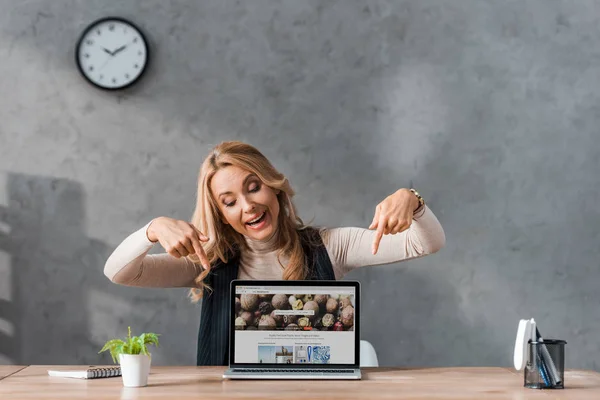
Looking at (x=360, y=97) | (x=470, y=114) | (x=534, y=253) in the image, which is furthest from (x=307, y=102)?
(x=534, y=253)

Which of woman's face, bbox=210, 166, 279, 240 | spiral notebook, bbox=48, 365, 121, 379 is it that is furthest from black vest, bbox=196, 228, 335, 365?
spiral notebook, bbox=48, 365, 121, 379

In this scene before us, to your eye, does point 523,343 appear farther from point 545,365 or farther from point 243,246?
point 243,246

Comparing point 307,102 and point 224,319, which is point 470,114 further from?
point 224,319

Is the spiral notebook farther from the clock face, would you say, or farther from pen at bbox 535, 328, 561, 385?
the clock face

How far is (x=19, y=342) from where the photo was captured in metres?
3.40

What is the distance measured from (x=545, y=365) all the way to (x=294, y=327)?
61 centimetres

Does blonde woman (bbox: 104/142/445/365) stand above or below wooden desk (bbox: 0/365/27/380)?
above

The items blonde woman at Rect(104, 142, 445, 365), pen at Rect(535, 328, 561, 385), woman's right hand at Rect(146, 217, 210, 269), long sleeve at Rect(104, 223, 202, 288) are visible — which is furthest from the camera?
blonde woman at Rect(104, 142, 445, 365)

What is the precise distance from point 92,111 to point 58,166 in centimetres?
29

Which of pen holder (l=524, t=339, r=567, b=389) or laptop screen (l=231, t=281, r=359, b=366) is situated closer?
pen holder (l=524, t=339, r=567, b=389)

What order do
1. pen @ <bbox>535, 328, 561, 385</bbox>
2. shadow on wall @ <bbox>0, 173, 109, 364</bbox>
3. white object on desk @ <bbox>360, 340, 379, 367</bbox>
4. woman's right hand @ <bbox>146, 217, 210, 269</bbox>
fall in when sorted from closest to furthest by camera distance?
pen @ <bbox>535, 328, 561, 385</bbox>, woman's right hand @ <bbox>146, 217, 210, 269</bbox>, white object on desk @ <bbox>360, 340, 379, 367</bbox>, shadow on wall @ <bbox>0, 173, 109, 364</bbox>

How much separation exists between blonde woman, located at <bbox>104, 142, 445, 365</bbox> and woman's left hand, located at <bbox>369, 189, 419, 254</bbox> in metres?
0.16

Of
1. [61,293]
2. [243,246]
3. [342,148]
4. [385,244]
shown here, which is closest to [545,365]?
[385,244]

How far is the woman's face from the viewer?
2.33m
